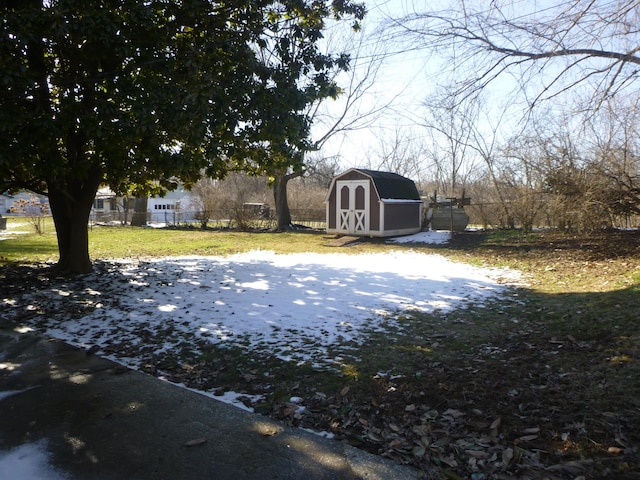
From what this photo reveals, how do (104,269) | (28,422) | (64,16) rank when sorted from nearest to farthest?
(28,422) < (64,16) < (104,269)

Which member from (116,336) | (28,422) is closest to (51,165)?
(116,336)

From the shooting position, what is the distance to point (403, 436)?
301 centimetres

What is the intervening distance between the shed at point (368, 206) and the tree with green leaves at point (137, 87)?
10098 mm

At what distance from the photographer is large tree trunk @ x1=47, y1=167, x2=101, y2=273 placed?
8.86 meters

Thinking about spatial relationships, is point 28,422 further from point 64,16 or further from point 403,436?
point 64,16

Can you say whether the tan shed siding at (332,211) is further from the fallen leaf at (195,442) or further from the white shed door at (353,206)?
the fallen leaf at (195,442)

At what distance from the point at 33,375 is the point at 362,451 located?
10.9ft

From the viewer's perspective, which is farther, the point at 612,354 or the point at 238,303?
→ the point at 238,303

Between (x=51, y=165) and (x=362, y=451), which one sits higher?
(x=51, y=165)

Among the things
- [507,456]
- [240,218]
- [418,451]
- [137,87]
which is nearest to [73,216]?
[137,87]

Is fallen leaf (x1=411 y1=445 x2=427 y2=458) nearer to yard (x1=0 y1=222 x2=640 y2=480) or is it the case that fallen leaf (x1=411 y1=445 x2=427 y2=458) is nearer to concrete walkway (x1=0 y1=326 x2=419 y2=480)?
yard (x1=0 y1=222 x2=640 y2=480)

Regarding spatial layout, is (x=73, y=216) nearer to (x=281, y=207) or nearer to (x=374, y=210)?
(x=374, y=210)

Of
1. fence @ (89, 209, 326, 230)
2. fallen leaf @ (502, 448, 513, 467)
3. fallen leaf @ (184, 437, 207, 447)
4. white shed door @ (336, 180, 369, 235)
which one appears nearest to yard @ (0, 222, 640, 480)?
fallen leaf @ (502, 448, 513, 467)

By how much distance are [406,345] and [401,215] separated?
50.0ft
